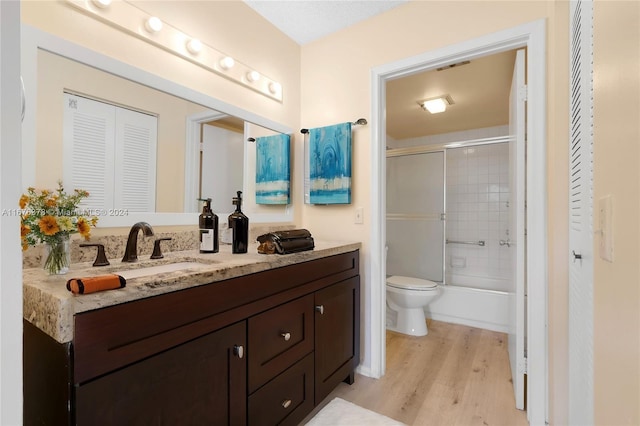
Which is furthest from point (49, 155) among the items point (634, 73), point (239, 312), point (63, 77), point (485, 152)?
point (485, 152)

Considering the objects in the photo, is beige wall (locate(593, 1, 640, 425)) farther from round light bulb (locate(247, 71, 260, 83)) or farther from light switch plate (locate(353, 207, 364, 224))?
round light bulb (locate(247, 71, 260, 83))

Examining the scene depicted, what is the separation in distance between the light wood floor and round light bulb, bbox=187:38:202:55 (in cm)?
215

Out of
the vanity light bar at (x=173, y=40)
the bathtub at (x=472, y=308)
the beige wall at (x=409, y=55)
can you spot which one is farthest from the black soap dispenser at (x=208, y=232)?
the bathtub at (x=472, y=308)

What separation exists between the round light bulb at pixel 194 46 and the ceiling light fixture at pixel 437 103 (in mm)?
2171

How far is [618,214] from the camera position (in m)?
0.53

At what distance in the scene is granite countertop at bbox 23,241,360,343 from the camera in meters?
0.73

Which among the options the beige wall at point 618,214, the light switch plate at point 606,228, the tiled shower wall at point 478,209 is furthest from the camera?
the tiled shower wall at point 478,209

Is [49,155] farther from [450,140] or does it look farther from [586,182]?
[450,140]

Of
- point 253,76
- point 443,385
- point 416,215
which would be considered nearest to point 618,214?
point 443,385

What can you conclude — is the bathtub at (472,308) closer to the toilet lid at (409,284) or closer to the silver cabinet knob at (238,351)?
the toilet lid at (409,284)

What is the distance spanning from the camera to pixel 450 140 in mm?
4152

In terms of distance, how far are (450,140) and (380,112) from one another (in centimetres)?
252

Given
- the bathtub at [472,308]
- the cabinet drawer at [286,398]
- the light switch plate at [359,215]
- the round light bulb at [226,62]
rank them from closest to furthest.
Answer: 1. the cabinet drawer at [286,398]
2. the round light bulb at [226,62]
3. the light switch plate at [359,215]
4. the bathtub at [472,308]

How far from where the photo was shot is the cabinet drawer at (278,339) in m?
1.22
